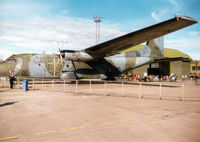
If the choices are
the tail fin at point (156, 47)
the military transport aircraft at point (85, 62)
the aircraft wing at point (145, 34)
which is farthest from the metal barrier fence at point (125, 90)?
the tail fin at point (156, 47)

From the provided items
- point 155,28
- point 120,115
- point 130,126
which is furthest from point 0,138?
point 155,28

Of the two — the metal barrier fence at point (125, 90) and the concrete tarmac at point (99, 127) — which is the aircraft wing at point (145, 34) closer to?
the metal barrier fence at point (125, 90)

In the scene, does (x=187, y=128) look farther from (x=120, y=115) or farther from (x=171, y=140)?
(x=120, y=115)

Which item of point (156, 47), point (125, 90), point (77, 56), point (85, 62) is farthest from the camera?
point (156, 47)

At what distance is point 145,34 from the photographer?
16.4 metres

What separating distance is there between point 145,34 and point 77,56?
821 cm

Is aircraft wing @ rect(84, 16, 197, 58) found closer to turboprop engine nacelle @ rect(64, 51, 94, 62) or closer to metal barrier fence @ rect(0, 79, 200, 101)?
turboprop engine nacelle @ rect(64, 51, 94, 62)

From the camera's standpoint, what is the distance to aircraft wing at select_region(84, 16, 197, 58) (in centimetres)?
1335

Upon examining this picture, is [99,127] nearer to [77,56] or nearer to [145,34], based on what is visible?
[145,34]

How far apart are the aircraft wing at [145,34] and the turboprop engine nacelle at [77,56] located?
21.0 inches

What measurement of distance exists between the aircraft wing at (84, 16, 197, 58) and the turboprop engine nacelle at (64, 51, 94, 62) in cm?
53

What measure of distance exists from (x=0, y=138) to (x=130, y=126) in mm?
3774

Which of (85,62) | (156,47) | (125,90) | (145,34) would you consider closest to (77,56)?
(85,62)

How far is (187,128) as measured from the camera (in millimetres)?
4965
